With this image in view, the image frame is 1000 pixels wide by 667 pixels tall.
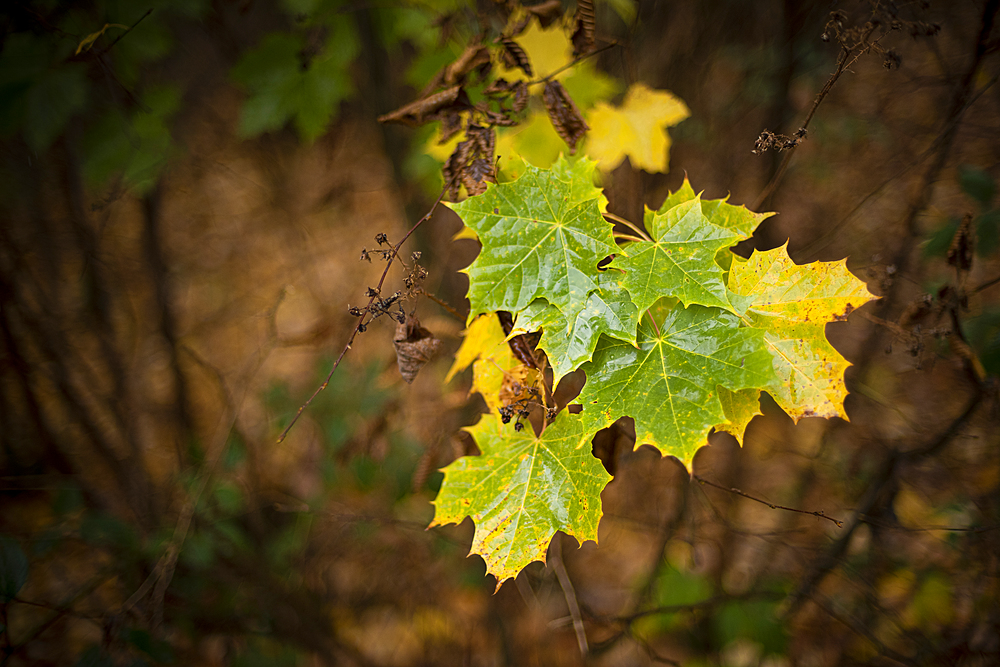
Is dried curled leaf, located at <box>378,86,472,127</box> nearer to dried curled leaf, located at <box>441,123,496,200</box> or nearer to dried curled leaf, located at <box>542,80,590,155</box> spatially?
dried curled leaf, located at <box>441,123,496,200</box>

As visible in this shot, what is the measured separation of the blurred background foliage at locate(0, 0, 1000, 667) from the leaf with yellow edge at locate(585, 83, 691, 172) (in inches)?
5.5

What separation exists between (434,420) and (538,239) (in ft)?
8.43

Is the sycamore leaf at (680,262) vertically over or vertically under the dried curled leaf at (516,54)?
under

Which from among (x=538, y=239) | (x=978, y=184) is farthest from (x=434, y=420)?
(x=978, y=184)

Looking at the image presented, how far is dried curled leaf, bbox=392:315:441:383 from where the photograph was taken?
1181mm

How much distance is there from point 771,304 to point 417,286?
0.81 metres

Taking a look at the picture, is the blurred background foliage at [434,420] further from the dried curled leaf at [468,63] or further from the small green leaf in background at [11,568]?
the dried curled leaf at [468,63]

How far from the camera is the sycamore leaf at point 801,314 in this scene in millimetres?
1005

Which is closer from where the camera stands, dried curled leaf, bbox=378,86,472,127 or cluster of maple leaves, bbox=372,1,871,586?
cluster of maple leaves, bbox=372,1,871,586

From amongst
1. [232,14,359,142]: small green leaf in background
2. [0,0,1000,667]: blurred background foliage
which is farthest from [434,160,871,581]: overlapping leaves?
[232,14,359,142]: small green leaf in background

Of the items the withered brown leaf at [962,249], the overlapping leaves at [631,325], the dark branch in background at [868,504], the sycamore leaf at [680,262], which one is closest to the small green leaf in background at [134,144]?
the overlapping leaves at [631,325]

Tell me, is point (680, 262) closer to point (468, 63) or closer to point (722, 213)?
point (722, 213)

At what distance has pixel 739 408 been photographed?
1062 millimetres

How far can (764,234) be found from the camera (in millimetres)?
2773
